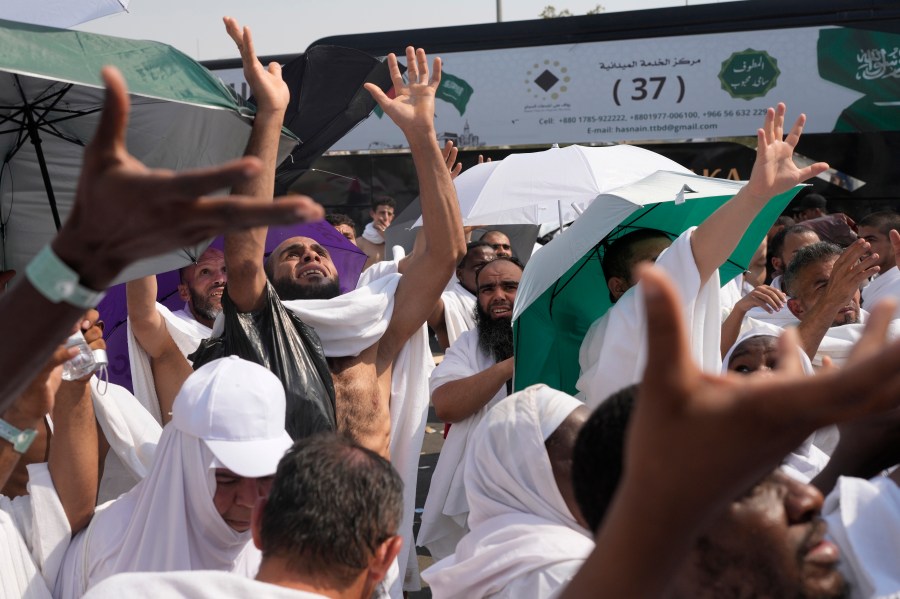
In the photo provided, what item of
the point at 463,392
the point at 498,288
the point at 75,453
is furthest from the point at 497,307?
the point at 75,453

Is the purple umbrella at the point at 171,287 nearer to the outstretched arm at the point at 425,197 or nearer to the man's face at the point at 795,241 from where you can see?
the outstretched arm at the point at 425,197

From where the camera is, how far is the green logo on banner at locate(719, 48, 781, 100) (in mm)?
12734

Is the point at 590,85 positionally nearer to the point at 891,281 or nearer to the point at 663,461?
the point at 891,281

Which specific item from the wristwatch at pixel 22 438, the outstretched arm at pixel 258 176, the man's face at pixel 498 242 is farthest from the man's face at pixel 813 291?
the wristwatch at pixel 22 438

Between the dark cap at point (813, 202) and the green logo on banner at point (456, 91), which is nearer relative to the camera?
the dark cap at point (813, 202)

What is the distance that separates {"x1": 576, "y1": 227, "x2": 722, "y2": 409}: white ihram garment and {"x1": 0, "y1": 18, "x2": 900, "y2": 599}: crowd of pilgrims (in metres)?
0.01

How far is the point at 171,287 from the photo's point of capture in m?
5.46

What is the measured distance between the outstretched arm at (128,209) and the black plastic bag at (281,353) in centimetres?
224

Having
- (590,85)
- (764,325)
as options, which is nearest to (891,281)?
(764,325)

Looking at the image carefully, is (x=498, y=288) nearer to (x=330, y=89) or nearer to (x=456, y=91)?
(x=330, y=89)

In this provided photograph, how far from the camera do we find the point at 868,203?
12109 mm

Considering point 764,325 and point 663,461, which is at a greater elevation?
point 663,461

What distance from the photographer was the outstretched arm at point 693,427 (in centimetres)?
112

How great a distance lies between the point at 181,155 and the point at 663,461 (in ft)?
9.26
